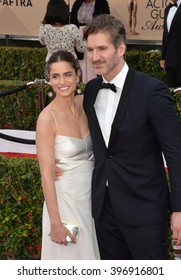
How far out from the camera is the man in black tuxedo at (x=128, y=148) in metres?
2.66

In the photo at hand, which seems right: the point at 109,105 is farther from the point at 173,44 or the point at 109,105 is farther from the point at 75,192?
the point at 173,44

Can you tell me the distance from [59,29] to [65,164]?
3707 millimetres

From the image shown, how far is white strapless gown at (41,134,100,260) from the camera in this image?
10.3ft

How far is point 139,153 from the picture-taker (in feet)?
9.12

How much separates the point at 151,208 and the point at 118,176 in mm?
252

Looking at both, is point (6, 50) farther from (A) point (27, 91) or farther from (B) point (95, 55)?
(B) point (95, 55)

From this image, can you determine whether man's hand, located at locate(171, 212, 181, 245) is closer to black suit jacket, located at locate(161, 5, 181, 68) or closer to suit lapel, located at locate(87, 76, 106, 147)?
suit lapel, located at locate(87, 76, 106, 147)

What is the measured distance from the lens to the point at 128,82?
9.16ft

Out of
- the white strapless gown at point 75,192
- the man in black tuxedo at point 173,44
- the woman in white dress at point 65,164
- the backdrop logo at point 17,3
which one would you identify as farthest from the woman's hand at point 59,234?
the backdrop logo at point 17,3

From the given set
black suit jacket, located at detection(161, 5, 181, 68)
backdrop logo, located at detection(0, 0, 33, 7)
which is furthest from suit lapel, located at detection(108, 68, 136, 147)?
backdrop logo, located at detection(0, 0, 33, 7)

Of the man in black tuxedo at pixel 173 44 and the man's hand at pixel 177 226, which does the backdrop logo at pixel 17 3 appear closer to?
the man in black tuxedo at pixel 173 44

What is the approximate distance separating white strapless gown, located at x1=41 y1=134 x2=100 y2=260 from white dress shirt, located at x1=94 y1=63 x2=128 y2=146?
297 mm

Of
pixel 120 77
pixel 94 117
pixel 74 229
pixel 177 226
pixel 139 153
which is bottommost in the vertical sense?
pixel 74 229

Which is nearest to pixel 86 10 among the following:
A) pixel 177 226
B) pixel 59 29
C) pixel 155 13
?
pixel 59 29
